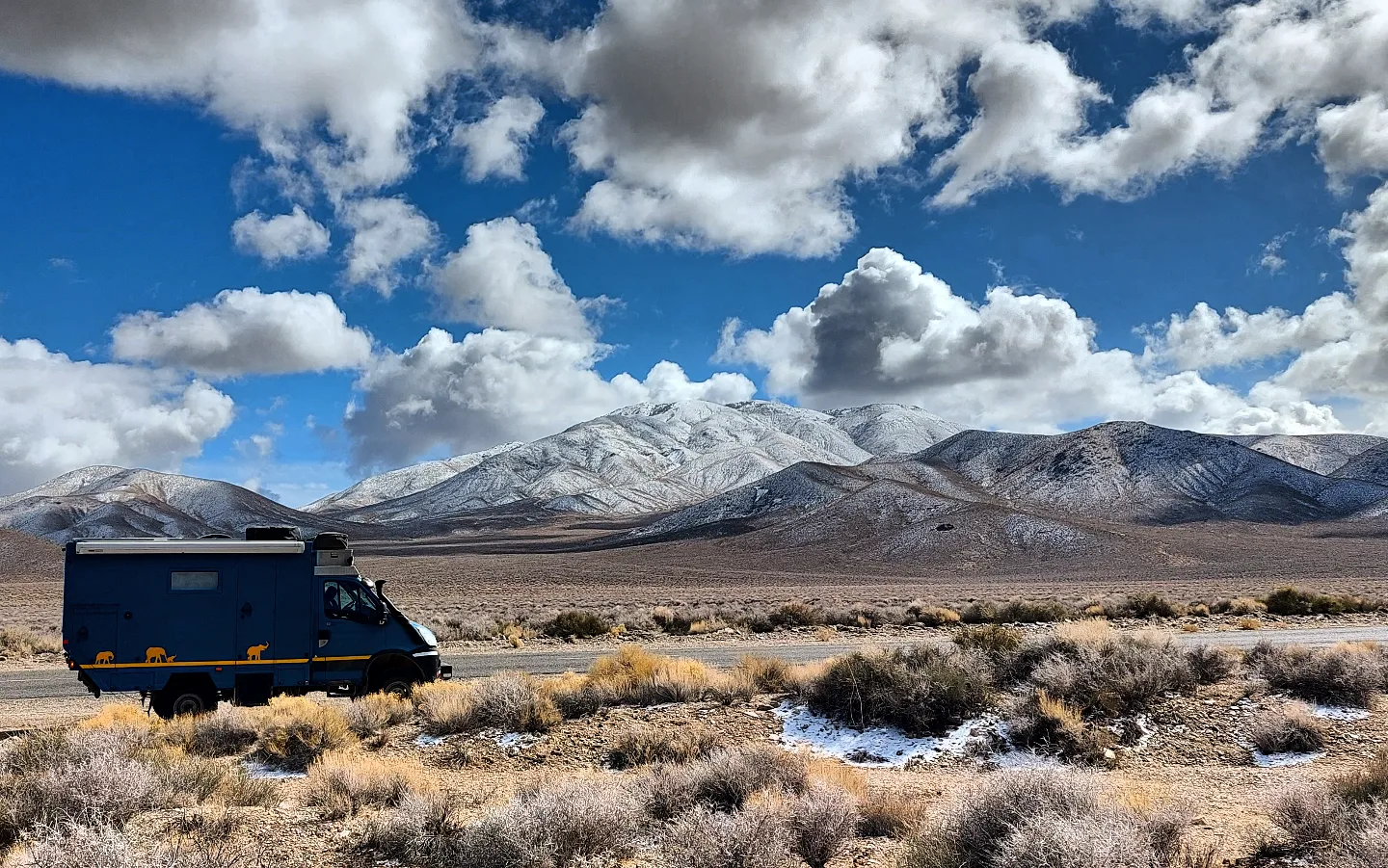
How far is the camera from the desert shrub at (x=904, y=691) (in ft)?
39.4

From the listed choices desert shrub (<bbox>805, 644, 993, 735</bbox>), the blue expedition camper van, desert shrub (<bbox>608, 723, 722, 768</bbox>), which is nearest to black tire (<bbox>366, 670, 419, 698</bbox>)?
the blue expedition camper van

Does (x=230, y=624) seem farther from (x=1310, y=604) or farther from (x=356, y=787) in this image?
(x=1310, y=604)

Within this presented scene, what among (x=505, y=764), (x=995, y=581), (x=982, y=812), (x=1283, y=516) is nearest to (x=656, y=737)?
(x=505, y=764)

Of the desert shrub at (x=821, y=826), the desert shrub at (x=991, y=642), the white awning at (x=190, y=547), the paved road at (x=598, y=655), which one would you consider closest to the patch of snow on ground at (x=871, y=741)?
the desert shrub at (x=991, y=642)

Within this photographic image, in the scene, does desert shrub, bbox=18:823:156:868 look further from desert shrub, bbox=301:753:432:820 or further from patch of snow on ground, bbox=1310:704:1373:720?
patch of snow on ground, bbox=1310:704:1373:720

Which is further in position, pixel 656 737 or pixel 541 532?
pixel 541 532

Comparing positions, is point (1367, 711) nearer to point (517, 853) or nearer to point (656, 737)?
point (656, 737)

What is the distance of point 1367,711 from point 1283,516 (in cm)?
12945

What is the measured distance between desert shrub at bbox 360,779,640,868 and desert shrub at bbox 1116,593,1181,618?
2878 cm

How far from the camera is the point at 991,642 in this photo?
15.4m

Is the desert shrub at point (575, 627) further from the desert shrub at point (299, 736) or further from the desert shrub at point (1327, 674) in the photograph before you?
the desert shrub at point (1327, 674)

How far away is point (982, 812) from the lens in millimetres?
6898

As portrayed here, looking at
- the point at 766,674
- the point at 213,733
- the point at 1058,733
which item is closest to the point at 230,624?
the point at 213,733

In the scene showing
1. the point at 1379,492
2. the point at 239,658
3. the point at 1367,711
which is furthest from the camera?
the point at 1379,492
